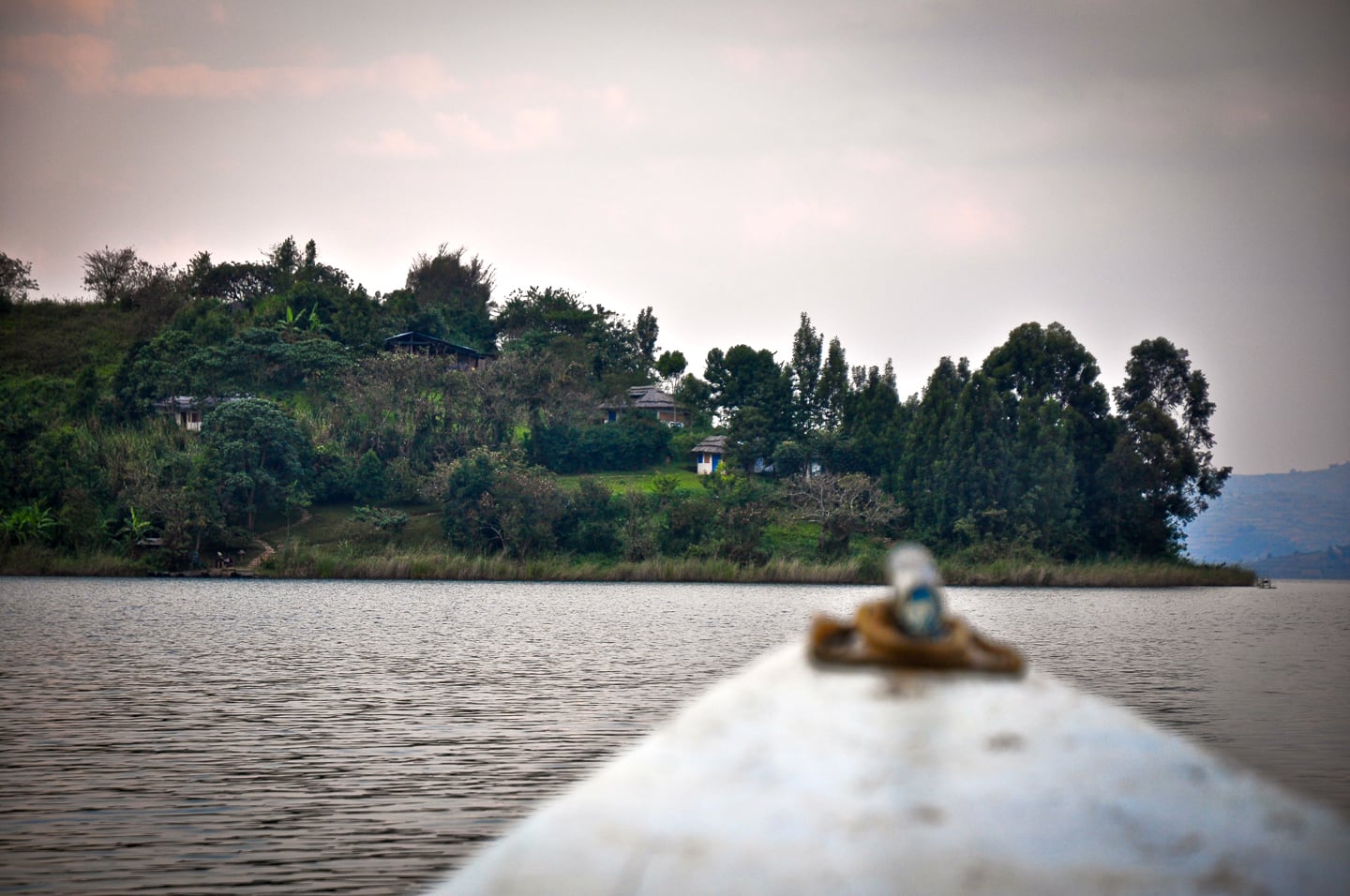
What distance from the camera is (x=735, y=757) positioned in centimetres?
309

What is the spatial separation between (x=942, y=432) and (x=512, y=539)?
3915 cm

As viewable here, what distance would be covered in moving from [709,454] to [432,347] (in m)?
32.6

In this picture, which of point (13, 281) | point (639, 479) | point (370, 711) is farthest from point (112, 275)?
point (370, 711)

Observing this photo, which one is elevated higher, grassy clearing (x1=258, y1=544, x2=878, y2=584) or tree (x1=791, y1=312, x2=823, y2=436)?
tree (x1=791, y1=312, x2=823, y2=436)

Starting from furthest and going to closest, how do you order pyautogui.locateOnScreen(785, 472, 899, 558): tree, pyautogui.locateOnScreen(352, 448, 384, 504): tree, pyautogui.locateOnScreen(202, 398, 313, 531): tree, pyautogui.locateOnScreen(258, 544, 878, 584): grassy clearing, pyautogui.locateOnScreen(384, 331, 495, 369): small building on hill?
pyautogui.locateOnScreen(384, 331, 495, 369): small building on hill, pyautogui.locateOnScreen(352, 448, 384, 504): tree, pyautogui.locateOnScreen(785, 472, 899, 558): tree, pyautogui.locateOnScreen(202, 398, 313, 531): tree, pyautogui.locateOnScreen(258, 544, 878, 584): grassy clearing

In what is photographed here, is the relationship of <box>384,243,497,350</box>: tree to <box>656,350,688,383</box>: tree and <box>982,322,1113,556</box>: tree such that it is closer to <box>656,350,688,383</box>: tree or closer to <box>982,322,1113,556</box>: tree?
<box>656,350,688,383</box>: tree

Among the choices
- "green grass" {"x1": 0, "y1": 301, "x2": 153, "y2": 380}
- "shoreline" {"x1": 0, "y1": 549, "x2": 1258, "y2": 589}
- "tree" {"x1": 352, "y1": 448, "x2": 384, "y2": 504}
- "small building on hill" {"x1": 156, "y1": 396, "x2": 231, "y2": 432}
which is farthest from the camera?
"green grass" {"x1": 0, "y1": 301, "x2": 153, "y2": 380}

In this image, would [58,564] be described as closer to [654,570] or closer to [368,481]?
[368,481]

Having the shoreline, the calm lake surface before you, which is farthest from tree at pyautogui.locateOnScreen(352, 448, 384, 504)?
the calm lake surface

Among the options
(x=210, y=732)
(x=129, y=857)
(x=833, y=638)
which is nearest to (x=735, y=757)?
(x=833, y=638)

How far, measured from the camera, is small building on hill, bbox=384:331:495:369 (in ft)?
404

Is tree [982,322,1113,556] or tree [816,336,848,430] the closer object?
tree [982,322,1113,556]

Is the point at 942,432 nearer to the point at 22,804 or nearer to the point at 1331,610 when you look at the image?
the point at 1331,610

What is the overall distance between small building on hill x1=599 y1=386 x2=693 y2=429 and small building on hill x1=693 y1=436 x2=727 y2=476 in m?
9.02
